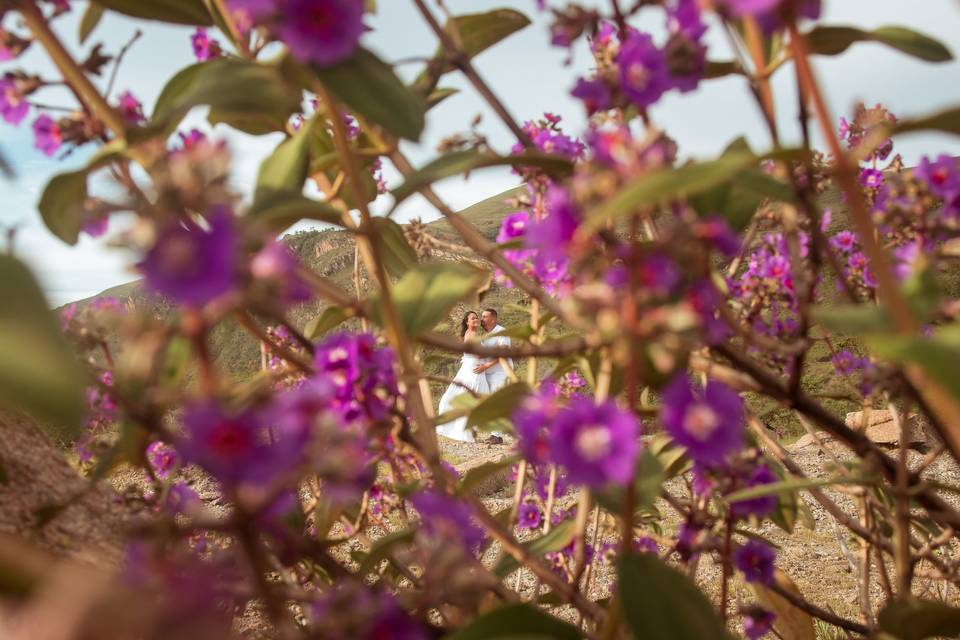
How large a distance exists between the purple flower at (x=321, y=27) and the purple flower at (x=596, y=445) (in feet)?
1.42

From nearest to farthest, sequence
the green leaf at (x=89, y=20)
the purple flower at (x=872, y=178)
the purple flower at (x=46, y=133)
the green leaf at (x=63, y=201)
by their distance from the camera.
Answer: the green leaf at (x=63, y=201) < the purple flower at (x=46, y=133) < the green leaf at (x=89, y=20) < the purple flower at (x=872, y=178)

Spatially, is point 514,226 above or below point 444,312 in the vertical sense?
above

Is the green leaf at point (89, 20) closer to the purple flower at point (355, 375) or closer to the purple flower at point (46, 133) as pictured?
the purple flower at point (46, 133)

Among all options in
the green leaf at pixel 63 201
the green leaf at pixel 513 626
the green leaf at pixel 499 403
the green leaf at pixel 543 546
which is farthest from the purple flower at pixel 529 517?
the green leaf at pixel 63 201

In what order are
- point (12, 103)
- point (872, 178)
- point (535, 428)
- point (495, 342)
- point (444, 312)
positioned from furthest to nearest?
point (495, 342)
point (872, 178)
point (12, 103)
point (444, 312)
point (535, 428)

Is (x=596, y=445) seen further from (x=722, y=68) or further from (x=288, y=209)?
(x=722, y=68)

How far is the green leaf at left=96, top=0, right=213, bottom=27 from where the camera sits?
109cm

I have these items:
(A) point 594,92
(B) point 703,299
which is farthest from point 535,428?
(A) point 594,92

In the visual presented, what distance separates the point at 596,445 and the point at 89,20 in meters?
1.09

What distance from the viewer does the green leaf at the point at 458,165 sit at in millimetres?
902

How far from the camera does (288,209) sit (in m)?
0.82

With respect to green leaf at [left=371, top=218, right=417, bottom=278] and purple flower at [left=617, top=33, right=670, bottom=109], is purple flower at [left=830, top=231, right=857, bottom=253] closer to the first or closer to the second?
green leaf at [left=371, top=218, right=417, bottom=278]

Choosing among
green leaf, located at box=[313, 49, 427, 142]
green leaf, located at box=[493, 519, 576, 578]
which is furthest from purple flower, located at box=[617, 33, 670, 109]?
green leaf, located at box=[493, 519, 576, 578]

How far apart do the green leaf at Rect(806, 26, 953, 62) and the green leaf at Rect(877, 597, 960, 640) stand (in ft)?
2.11
